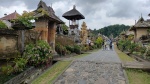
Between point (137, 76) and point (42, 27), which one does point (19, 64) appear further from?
point (137, 76)

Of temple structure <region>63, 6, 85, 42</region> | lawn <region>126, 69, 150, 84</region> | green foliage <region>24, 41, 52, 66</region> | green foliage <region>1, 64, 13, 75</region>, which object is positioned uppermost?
temple structure <region>63, 6, 85, 42</region>

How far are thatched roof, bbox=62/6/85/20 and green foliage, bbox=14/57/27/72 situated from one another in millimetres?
32426

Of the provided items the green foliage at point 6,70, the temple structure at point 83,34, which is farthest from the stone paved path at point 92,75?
the temple structure at point 83,34

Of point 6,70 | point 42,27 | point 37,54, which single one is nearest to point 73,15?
Result: point 42,27

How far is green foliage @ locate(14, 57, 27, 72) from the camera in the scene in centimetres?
907

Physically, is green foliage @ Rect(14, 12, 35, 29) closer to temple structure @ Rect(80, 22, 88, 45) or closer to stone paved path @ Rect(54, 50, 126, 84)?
stone paved path @ Rect(54, 50, 126, 84)

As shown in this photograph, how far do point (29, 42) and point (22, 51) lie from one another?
45.3 inches

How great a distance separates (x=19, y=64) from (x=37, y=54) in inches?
63.3

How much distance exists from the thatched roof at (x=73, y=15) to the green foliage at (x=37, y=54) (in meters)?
30.5

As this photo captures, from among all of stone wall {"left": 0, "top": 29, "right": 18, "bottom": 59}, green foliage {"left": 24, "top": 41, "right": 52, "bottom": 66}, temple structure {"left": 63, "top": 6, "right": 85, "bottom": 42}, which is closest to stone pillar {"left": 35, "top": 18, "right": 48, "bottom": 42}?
green foliage {"left": 24, "top": 41, "right": 52, "bottom": 66}

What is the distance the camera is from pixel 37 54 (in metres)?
10.8

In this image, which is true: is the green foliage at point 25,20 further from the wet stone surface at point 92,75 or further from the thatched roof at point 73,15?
the thatched roof at point 73,15

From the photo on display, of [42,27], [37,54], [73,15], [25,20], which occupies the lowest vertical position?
[37,54]

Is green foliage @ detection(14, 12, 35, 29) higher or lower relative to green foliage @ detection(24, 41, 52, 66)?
higher
